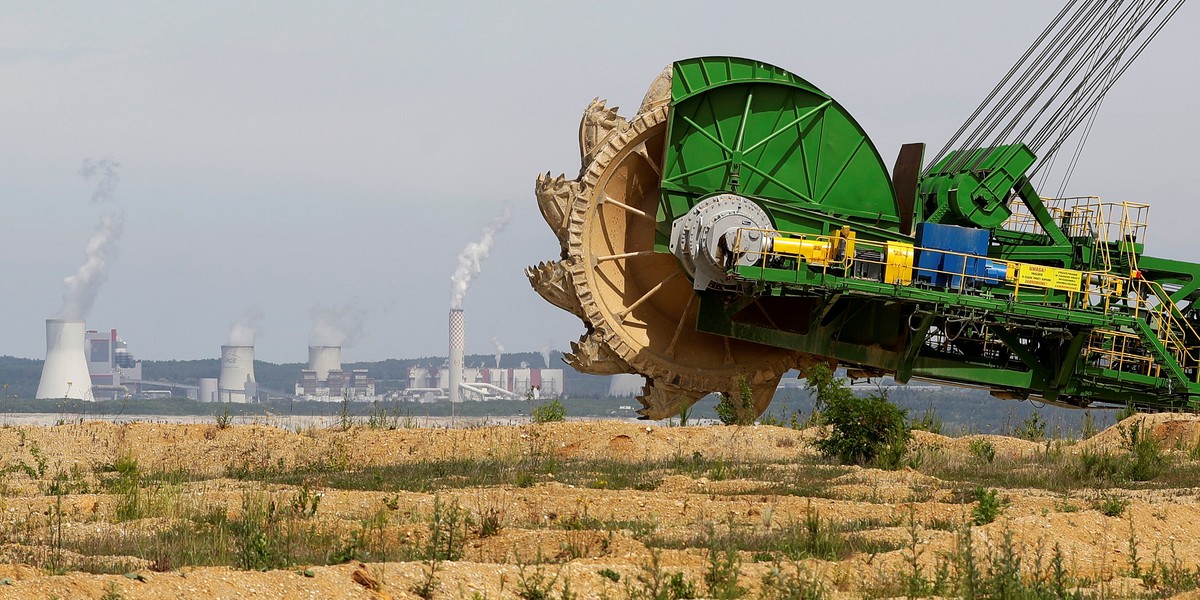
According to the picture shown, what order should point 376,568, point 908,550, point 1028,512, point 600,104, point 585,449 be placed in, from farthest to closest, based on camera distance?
1. point 600,104
2. point 585,449
3. point 1028,512
4. point 908,550
5. point 376,568

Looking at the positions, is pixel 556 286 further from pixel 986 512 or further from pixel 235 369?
pixel 235 369

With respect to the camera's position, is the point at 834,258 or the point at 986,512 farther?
the point at 834,258

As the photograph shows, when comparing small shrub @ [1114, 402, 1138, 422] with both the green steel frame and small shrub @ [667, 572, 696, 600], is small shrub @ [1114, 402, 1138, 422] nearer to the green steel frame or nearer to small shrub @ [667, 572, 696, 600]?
the green steel frame

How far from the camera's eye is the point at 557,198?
26.7 m

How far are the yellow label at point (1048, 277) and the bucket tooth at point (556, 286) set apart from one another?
24.8 feet

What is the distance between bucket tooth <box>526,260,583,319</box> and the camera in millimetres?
26750

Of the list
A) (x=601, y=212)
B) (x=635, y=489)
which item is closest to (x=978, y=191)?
(x=601, y=212)

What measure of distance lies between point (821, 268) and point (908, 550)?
12592 millimetres

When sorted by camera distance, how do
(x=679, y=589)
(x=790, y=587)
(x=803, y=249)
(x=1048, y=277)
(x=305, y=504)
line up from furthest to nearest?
(x=1048, y=277) → (x=803, y=249) → (x=305, y=504) → (x=679, y=589) → (x=790, y=587)

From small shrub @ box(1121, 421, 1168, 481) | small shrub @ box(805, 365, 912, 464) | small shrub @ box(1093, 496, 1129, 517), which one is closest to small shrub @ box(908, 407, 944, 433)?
small shrub @ box(1121, 421, 1168, 481)

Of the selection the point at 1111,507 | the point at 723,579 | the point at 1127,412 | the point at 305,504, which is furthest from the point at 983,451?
the point at 723,579

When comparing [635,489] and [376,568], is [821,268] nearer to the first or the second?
[635,489]

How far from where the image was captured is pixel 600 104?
2703 cm

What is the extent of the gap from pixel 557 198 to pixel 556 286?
1.55 metres
